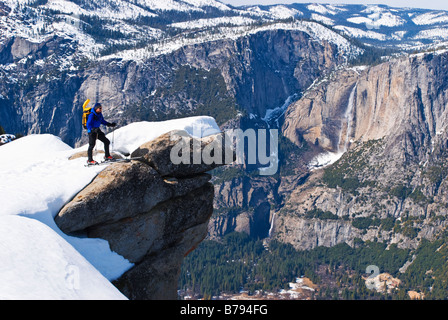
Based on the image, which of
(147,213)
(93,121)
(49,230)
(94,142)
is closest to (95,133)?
(94,142)

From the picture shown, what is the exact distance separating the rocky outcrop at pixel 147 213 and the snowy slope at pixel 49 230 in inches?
30.1

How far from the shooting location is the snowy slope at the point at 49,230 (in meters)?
21.6

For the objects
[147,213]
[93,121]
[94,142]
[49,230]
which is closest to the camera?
[49,230]

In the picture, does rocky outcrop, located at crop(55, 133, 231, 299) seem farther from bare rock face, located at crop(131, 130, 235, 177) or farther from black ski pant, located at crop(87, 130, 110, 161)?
black ski pant, located at crop(87, 130, 110, 161)

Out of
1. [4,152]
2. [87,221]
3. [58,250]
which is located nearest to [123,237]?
[87,221]

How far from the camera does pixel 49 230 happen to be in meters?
25.6

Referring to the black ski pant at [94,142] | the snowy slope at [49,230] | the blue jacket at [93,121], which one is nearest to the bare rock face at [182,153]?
the snowy slope at [49,230]

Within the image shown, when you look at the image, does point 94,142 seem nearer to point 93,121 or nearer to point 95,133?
point 95,133

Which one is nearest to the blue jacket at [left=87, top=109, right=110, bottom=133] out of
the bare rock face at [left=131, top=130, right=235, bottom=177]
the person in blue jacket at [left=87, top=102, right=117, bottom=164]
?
the person in blue jacket at [left=87, top=102, right=117, bottom=164]

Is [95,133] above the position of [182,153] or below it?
above

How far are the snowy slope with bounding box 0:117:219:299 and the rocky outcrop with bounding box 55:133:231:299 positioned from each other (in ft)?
2.51

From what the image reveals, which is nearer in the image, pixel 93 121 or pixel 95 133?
pixel 95 133

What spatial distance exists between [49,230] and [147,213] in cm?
799

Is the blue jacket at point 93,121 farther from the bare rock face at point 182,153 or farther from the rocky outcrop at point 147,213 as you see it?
the rocky outcrop at point 147,213
